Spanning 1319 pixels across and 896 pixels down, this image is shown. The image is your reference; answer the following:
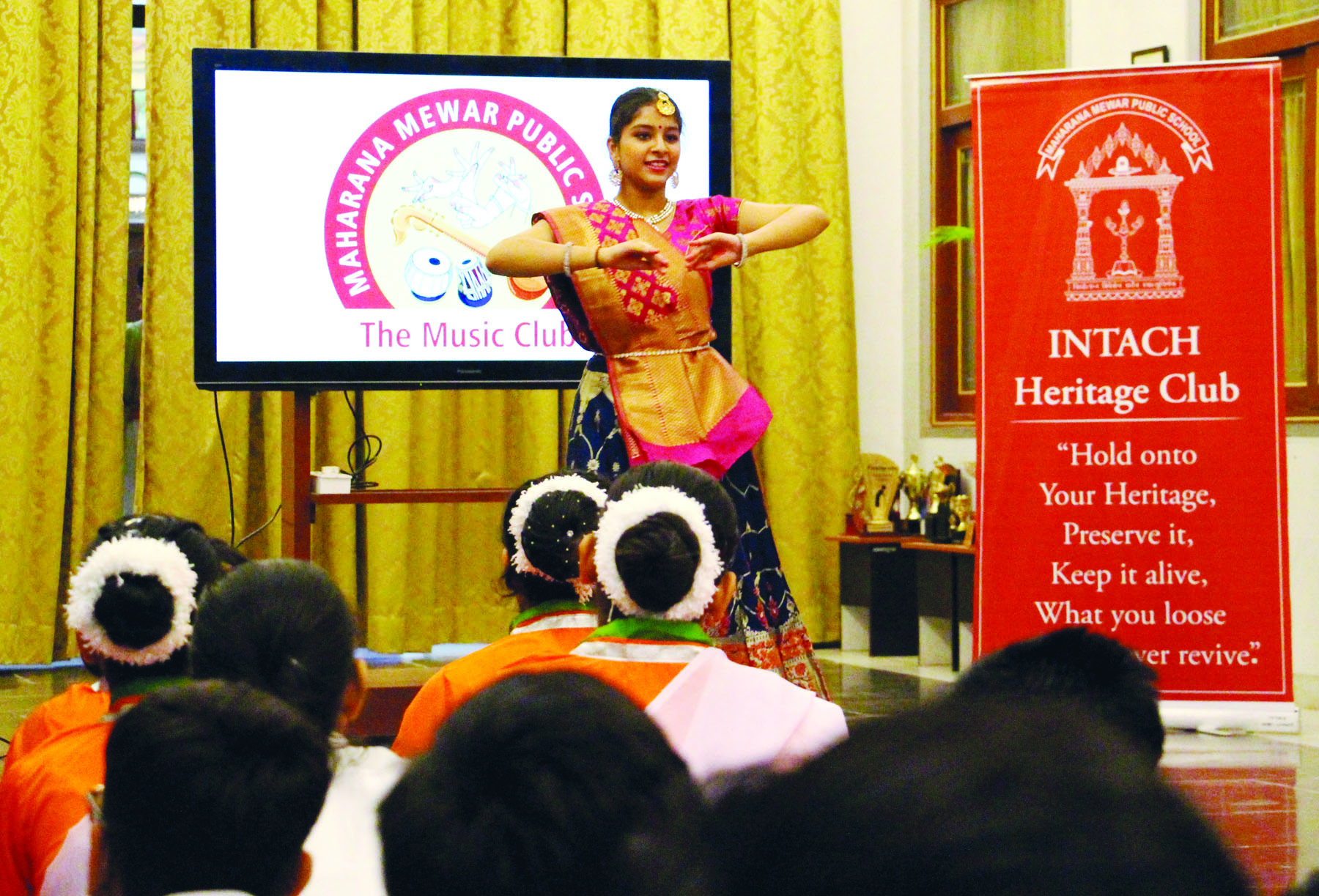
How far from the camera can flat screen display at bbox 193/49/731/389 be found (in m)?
3.67

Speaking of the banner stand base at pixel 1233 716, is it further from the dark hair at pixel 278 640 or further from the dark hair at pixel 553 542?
the dark hair at pixel 278 640

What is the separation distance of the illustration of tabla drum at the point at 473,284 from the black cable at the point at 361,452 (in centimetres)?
59

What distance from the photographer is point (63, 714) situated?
1.49 meters

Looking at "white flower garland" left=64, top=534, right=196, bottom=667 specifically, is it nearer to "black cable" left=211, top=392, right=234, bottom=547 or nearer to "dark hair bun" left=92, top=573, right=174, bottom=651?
"dark hair bun" left=92, top=573, right=174, bottom=651

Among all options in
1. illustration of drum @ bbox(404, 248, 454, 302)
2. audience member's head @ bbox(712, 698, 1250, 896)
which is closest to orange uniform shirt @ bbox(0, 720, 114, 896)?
audience member's head @ bbox(712, 698, 1250, 896)

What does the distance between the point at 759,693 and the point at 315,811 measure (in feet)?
2.16

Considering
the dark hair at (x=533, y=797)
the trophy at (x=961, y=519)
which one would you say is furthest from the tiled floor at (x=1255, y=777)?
the dark hair at (x=533, y=797)

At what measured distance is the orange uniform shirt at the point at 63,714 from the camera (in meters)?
1.48

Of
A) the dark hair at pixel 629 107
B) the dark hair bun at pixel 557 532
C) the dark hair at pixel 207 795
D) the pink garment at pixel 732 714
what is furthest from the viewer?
the dark hair at pixel 629 107

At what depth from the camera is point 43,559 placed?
4348mm

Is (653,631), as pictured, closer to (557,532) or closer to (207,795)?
(557,532)

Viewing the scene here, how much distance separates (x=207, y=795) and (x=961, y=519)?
3978 mm

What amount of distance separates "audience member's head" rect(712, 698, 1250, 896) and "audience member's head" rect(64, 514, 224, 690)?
1156 mm

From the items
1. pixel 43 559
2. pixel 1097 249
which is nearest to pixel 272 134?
pixel 43 559
